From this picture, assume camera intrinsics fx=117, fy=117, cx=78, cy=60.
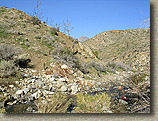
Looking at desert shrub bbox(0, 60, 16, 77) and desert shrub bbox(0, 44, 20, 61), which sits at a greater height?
desert shrub bbox(0, 44, 20, 61)

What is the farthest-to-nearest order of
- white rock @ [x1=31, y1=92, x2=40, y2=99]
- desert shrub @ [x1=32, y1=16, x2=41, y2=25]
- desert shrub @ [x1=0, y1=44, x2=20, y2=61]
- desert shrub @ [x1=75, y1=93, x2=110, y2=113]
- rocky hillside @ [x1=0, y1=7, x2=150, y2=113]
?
desert shrub @ [x1=32, y1=16, x2=41, y2=25]
desert shrub @ [x1=0, y1=44, x2=20, y2=61]
white rock @ [x1=31, y1=92, x2=40, y2=99]
rocky hillside @ [x1=0, y1=7, x2=150, y2=113]
desert shrub @ [x1=75, y1=93, x2=110, y2=113]

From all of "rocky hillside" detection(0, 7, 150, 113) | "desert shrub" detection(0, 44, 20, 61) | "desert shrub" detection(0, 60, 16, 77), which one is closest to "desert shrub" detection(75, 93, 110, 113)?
"rocky hillside" detection(0, 7, 150, 113)

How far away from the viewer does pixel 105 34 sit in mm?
40812

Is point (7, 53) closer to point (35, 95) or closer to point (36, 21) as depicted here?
point (35, 95)

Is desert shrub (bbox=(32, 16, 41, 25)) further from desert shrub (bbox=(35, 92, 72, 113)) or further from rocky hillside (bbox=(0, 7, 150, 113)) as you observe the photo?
desert shrub (bbox=(35, 92, 72, 113))

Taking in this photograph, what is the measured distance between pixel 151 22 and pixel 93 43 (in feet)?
118

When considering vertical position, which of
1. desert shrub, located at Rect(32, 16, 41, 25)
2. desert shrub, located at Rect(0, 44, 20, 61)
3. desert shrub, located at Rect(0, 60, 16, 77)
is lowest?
desert shrub, located at Rect(0, 60, 16, 77)

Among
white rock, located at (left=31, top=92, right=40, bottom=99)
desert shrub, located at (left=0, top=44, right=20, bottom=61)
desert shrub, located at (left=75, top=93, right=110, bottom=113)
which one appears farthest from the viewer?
desert shrub, located at (left=0, top=44, right=20, bottom=61)

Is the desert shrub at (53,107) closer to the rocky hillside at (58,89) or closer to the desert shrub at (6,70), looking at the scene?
the rocky hillside at (58,89)

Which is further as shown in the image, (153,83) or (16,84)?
(16,84)

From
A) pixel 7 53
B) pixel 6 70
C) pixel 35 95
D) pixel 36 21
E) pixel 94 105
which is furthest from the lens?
pixel 36 21

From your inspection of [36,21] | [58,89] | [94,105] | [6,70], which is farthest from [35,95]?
[36,21]

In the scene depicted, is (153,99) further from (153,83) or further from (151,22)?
(151,22)

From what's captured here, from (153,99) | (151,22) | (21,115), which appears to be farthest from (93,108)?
(151,22)
